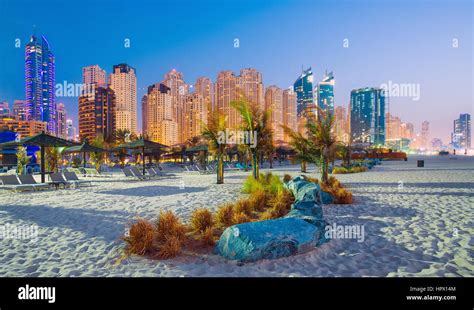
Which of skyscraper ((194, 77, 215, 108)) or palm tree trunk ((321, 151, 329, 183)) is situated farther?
skyscraper ((194, 77, 215, 108))

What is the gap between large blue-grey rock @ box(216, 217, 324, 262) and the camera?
360cm

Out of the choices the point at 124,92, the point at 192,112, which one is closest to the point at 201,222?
the point at 192,112

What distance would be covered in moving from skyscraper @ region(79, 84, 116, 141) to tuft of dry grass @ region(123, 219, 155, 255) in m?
139

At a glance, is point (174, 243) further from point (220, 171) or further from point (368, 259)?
point (220, 171)

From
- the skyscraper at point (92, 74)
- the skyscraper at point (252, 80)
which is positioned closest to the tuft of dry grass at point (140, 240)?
the skyscraper at point (252, 80)

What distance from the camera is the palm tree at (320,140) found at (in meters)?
11.2

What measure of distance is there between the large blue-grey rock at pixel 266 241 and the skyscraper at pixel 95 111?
5499 inches

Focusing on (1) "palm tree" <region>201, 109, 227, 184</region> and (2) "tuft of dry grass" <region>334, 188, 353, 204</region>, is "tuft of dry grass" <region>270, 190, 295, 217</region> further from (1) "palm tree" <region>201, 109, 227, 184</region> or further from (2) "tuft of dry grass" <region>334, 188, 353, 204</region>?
(1) "palm tree" <region>201, 109, 227, 184</region>

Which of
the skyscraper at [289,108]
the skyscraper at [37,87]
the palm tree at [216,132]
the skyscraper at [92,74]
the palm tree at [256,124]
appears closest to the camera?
the palm tree at [256,124]

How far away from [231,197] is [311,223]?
451 cm

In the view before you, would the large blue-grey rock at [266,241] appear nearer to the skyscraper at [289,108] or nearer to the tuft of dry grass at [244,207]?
the tuft of dry grass at [244,207]

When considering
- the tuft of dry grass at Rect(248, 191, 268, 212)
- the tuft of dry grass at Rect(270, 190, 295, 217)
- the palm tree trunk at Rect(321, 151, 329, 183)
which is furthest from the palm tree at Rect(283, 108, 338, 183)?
the tuft of dry grass at Rect(248, 191, 268, 212)

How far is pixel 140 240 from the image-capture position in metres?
3.99
